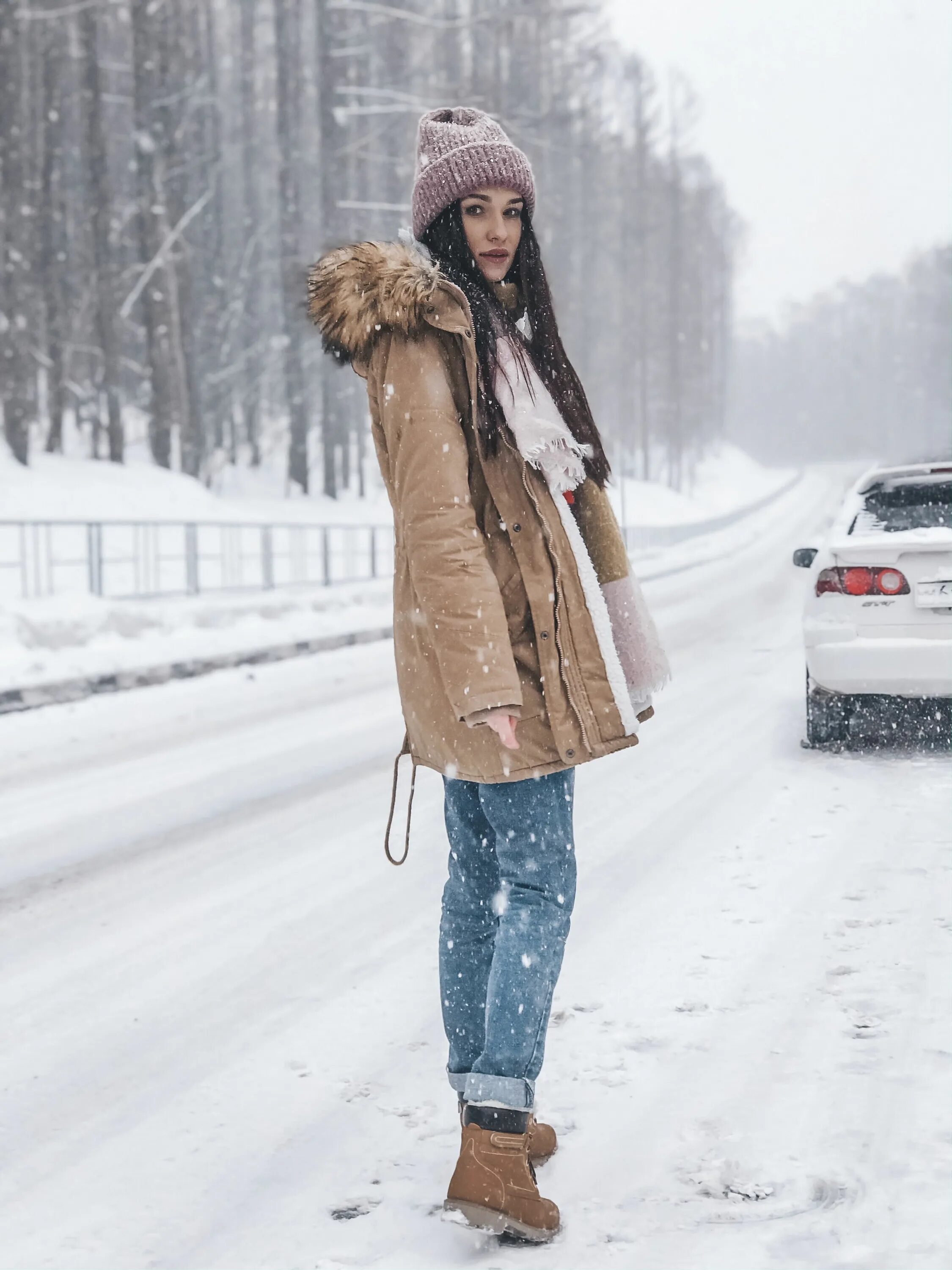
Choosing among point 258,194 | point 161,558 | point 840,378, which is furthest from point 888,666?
point 840,378

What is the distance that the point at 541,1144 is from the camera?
2883 millimetres

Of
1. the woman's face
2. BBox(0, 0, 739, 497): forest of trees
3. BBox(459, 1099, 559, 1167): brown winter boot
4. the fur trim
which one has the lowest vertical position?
BBox(459, 1099, 559, 1167): brown winter boot

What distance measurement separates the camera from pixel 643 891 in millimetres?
4879

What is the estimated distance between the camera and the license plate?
7.00 metres

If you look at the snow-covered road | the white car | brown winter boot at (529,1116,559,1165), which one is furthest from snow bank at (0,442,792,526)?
brown winter boot at (529,1116,559,1165)

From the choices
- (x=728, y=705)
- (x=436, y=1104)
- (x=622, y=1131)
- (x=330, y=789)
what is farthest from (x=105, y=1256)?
(x=728, y=705)

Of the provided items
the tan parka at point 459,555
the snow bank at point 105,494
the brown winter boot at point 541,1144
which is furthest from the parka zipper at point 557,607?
the snow bank at point 105,494

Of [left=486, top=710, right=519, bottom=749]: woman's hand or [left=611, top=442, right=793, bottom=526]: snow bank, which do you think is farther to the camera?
[left=611, top=442, right=793, bottom=526]: snow bank

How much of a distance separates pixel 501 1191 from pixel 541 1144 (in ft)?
1.05

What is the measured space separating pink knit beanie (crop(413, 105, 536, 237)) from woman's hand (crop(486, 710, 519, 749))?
1037mm

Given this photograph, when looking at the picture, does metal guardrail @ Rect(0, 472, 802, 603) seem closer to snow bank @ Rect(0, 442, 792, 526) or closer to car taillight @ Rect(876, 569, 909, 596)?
snow bank @ Rect(0, 442, 792, 526)

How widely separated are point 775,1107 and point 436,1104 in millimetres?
790

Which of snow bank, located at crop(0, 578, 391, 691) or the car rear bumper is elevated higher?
the car rear bumper

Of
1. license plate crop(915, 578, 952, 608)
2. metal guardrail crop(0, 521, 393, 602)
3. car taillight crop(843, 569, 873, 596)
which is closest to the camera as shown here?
license plate crop(915, 578, 952, 608)
